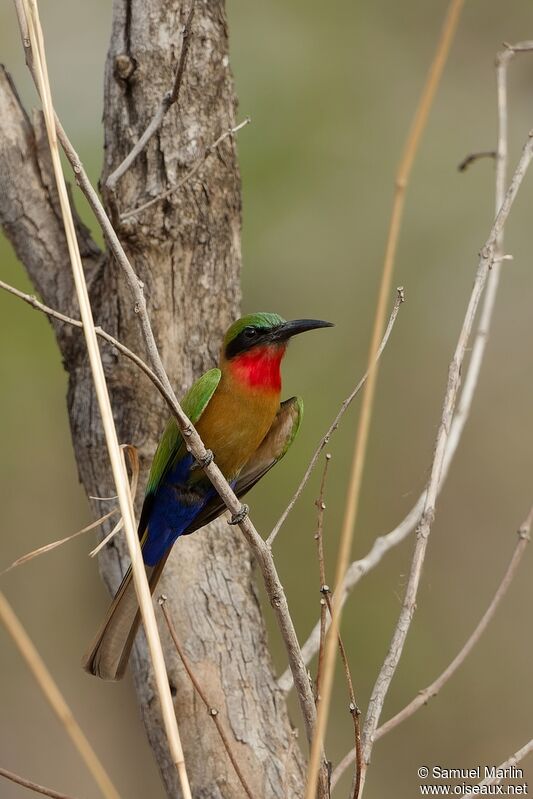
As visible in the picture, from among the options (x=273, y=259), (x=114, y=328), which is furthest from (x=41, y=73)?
(x=273, y=259)

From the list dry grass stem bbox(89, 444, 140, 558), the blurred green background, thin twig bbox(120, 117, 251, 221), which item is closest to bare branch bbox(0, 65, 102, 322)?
thin twig bbox(120, 117, 251, 221)

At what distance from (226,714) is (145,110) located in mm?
2061

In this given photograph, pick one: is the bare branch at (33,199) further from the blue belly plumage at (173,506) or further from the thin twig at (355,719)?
the thin twig at (355,719)

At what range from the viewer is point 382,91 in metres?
6.82

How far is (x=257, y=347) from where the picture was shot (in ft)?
11.2

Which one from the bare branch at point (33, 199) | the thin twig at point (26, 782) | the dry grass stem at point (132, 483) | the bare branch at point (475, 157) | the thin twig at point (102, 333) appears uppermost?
the bare branch at point (475, 157)

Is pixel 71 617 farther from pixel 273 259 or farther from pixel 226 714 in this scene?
pixel 226 714

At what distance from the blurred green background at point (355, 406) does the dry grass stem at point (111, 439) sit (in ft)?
13.7

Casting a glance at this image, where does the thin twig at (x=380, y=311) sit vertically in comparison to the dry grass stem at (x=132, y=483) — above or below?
above

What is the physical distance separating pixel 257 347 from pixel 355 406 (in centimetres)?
269

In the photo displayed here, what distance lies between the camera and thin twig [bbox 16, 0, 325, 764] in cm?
182

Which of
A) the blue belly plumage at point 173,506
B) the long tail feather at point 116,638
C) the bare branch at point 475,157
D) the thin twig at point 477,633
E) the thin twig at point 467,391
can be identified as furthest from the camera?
the bare branch at point 475,157

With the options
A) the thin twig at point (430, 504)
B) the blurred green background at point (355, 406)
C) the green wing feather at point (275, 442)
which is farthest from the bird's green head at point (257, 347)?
the blurred green background at point (355, 406)

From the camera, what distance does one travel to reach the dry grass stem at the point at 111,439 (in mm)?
1484
